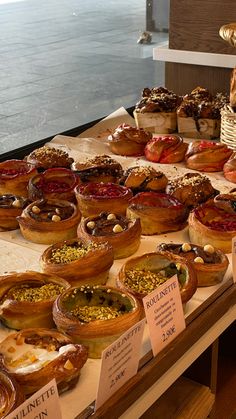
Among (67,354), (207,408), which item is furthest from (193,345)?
(67,354)

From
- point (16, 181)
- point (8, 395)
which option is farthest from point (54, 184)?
point (8, 395)

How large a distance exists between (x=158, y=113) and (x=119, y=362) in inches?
72.0

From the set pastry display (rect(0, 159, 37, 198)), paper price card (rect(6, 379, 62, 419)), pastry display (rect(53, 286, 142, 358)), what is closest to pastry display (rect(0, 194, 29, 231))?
pastry display (rect(0, 159, 37, 198))

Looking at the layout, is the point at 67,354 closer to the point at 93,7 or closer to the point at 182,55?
the point at 182,55

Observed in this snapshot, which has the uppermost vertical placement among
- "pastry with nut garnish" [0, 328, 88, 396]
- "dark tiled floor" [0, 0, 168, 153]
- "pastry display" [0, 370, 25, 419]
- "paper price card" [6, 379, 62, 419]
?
"paper price card" [6, 379, 62, 419]

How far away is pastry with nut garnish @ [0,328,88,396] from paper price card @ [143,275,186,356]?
0.16 m

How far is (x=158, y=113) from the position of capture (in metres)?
2.97

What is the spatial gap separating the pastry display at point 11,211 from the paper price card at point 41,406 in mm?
1006

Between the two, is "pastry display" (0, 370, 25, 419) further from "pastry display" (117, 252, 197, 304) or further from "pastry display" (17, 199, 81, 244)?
"pastry display" (17, 199, 81, 244)

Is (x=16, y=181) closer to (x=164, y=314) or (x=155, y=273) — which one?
(x=155, y=273)

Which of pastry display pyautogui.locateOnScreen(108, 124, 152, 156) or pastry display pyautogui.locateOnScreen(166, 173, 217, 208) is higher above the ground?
pastry display pyautogui.locateOnScreen(166, 173, 217, 208)

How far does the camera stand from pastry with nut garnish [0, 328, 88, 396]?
1.29 m

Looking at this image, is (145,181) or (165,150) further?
(165,150)

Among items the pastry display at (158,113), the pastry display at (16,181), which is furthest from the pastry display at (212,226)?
the pastry display at (158,113)
